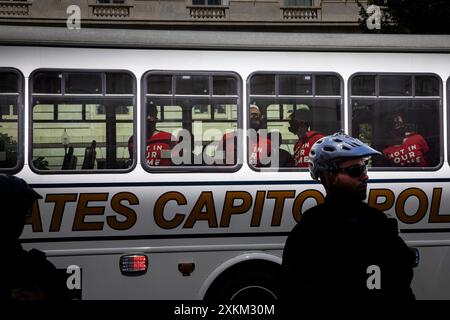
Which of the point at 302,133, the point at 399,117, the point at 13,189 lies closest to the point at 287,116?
the point at 302,133

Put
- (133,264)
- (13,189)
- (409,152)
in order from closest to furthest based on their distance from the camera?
(13,189) → (133,264) → (409,152)

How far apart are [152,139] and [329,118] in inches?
77.4

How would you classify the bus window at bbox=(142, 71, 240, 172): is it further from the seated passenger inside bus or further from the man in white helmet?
the man in white helmet

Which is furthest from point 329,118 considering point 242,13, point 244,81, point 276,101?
point 242,13

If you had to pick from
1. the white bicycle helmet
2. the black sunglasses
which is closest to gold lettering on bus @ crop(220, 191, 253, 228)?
the white bicycle helmet

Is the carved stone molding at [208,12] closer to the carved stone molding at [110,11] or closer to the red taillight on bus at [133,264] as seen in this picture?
the carved stone molding at [110,11]

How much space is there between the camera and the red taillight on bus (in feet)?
19.1

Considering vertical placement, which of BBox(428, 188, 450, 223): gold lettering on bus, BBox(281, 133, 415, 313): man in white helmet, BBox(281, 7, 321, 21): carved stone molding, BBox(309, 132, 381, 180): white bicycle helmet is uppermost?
BBox(281, 7, 321, 21): carved stone molding

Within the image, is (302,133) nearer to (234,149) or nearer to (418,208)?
(234,149)

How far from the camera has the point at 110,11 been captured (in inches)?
919

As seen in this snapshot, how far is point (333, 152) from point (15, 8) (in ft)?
74.4

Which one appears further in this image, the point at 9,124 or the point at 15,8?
the point at 15,8

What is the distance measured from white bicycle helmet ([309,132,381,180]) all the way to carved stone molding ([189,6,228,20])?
73.0 ft
